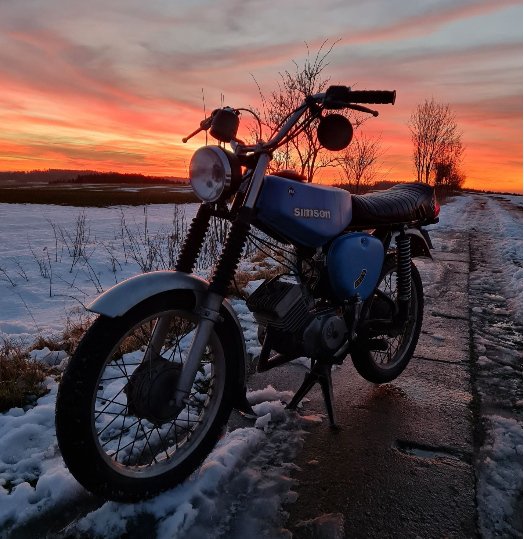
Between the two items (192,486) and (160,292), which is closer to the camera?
(160,292)

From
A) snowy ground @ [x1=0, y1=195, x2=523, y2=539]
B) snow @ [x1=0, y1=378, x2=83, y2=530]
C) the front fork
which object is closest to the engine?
the front fork

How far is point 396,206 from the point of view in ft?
9.35

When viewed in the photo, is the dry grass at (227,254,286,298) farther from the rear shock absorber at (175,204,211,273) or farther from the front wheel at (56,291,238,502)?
the rear shock absorber at (175,204,211,273)

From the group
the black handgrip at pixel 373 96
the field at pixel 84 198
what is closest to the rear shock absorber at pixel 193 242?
the black handgrip at pixel 373 96

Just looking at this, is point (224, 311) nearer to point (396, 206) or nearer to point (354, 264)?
point (354, 264)

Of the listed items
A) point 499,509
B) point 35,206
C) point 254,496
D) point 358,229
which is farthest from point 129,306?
point 35,206

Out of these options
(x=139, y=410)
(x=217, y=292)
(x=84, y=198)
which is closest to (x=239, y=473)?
(x=139, y=410)

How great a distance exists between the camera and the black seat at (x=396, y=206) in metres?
2.68

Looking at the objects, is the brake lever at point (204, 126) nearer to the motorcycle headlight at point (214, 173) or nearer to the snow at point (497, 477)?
the motorcycle headlight at point (214, 173)

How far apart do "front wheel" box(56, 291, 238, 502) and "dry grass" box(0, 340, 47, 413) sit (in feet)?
2.03

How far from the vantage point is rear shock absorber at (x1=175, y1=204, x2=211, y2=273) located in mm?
2111

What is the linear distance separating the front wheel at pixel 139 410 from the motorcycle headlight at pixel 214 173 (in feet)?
1.55

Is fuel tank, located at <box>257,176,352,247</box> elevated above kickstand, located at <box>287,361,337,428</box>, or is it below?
above

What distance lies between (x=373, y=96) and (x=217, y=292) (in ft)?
3.86
